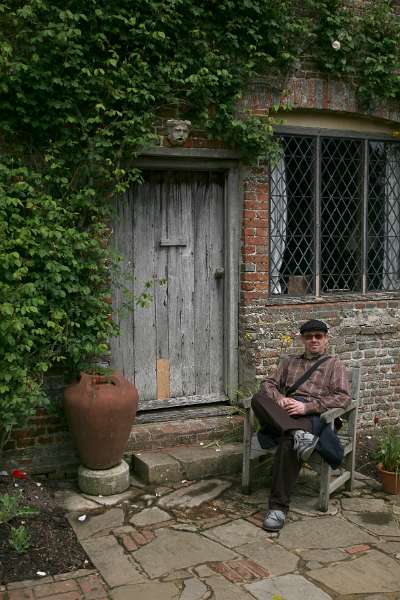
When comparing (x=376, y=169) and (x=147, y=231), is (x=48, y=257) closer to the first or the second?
(x=147, y=231)

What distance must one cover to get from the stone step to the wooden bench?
1.09ft

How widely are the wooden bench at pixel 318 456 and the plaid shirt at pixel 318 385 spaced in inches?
3.3

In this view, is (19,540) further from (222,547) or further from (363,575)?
(363,575)

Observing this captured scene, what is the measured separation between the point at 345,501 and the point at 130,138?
325cm

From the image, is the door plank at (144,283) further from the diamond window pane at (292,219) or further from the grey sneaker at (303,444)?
the grey sneaker at (303,444)

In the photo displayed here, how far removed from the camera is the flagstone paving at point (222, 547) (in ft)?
12.2

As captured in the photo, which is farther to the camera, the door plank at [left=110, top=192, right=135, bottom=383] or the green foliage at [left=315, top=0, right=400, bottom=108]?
the green foliage at [left=315, top=0, right=400, bottom=108]

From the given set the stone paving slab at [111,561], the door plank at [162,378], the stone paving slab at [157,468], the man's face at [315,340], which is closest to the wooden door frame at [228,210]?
the door plank at [162,378]

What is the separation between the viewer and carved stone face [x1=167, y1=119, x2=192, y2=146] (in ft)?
18.4

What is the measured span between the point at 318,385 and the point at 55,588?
7.66 feet

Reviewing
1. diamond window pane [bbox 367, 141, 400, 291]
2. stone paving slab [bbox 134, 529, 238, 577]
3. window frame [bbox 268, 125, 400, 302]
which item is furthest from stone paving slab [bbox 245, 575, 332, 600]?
diamond window pane [bbox 367, 141, 400, 291]

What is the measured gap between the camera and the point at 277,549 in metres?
4.25

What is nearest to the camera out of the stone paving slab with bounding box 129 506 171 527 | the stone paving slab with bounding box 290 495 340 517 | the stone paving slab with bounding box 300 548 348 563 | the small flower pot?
the stone paving slab with bounding box 300 548 348 563

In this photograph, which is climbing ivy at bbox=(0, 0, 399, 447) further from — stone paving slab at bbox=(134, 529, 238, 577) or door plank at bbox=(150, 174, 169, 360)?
stone paving slab at bbox=(134, 529, 238, 577)
